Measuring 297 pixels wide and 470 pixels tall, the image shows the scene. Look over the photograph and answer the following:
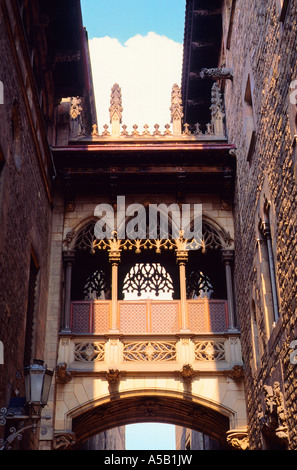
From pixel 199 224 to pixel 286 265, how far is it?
5.63 meters

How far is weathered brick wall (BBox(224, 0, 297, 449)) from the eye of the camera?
7.94 metres

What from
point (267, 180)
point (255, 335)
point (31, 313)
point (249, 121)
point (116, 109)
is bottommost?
point (255, 335)

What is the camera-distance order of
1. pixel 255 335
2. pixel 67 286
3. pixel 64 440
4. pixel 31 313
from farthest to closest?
1. pixel 67 286
2. pixel 64 440
3. pixel 31 313
4. pixel 255 335

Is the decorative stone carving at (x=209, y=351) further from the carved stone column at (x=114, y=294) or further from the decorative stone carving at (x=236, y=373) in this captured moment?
the carved stone column at (x=114, y=294)

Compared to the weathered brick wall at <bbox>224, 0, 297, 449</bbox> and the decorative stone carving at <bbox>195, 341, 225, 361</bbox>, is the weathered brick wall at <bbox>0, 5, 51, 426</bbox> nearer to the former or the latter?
the decorative stone carving at <bbox>195, 341, 225, 361</bbox>

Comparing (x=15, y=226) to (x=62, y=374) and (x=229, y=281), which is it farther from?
(x=229, y=281)

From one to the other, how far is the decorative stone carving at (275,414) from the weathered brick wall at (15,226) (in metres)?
3.59

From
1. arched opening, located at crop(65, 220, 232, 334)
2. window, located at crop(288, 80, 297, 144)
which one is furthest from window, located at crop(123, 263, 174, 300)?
window, located at crop(288, 80, 297, 144)

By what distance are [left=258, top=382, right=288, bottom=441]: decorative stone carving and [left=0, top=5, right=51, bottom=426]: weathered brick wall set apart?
3.59 meters

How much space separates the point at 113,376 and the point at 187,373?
136 centimetres

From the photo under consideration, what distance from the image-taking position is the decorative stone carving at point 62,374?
1205 cm

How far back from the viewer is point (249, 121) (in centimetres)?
1145

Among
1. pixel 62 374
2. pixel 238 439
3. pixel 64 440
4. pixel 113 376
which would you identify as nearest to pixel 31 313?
pixel 62 374
